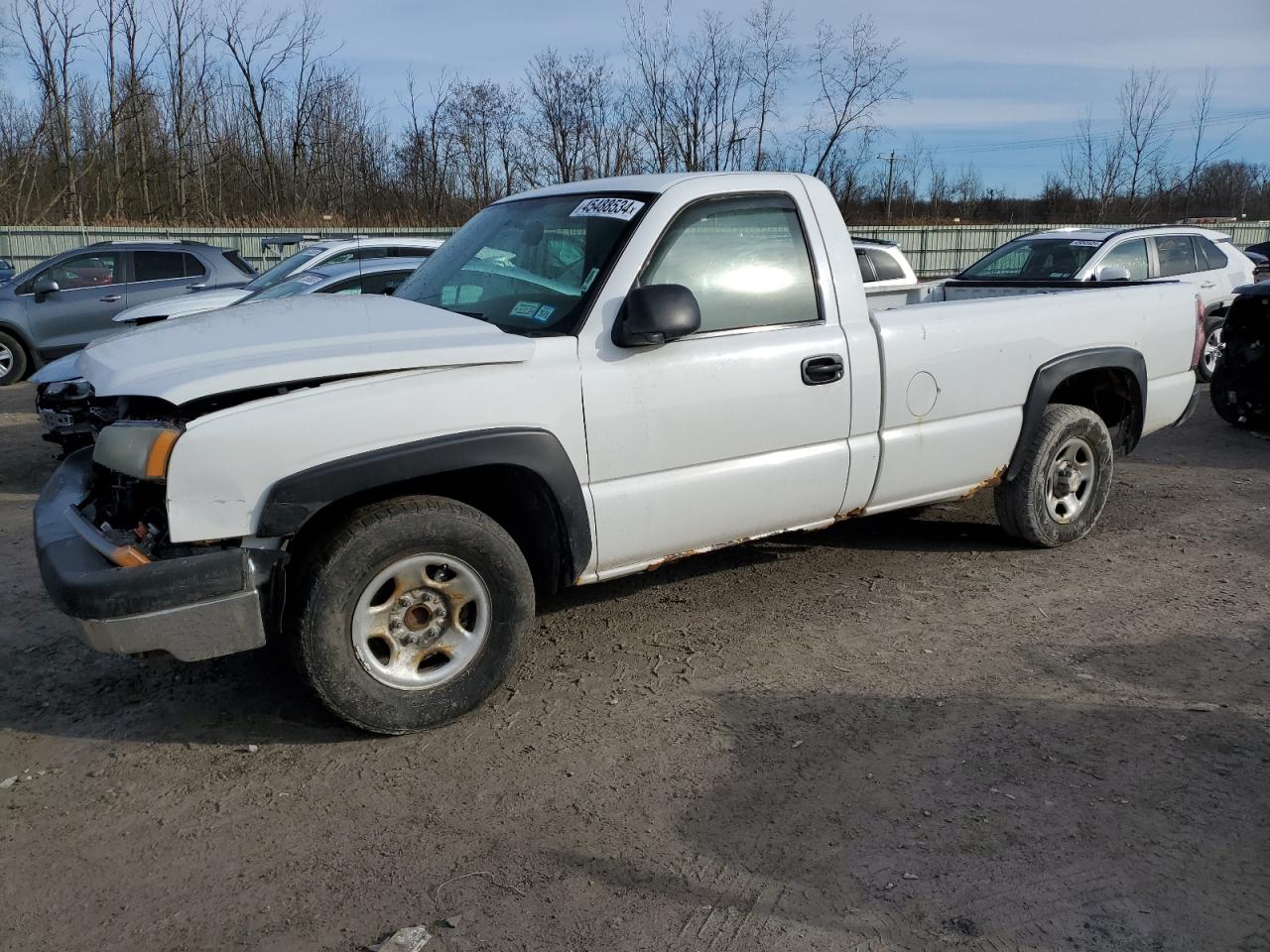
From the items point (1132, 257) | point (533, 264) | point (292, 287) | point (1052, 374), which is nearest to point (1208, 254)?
point (1132, 257)

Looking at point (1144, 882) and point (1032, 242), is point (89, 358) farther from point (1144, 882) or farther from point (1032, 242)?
point (1032, 242)

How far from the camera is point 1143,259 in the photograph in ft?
36.8

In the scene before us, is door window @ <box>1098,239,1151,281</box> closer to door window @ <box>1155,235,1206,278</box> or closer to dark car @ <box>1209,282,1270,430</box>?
door window @ <box>1155,235,1206,278</box>

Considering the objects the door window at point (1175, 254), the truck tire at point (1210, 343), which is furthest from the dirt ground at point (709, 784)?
the truck tire at point (1210, 343)

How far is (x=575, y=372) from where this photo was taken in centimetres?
375

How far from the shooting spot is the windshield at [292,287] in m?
8.99

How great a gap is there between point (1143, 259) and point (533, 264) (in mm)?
9280

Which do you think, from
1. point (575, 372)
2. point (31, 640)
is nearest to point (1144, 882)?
point (575, 372)

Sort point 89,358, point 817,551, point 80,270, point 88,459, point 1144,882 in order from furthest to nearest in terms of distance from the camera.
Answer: point 80,270
point 817,551
point 88,459
point 89,358
point 1144,882

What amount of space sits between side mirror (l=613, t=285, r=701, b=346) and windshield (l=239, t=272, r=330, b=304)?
579 centimetres

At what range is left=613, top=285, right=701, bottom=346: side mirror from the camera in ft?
12.2

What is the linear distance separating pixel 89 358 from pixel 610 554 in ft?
6.67

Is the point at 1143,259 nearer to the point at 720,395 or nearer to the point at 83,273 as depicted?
the point at 720,395

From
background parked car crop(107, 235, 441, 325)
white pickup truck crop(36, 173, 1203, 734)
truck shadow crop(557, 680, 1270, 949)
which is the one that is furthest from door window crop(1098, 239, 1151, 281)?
truck shadow crop(557, 680, 1270, 949)
